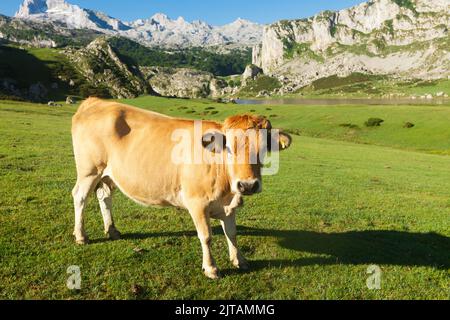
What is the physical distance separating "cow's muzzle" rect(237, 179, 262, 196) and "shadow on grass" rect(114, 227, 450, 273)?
2.46 meters

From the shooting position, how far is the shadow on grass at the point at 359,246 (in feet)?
31.3

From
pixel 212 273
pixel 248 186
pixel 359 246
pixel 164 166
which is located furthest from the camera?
pixel 359 246

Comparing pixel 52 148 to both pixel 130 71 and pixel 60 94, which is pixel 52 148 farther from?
pixel 130 71

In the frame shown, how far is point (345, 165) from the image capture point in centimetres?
3034

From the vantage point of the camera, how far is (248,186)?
277 inches

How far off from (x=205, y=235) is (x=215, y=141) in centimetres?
202

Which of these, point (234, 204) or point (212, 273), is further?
point (212, 273)

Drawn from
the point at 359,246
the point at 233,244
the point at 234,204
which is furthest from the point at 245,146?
the point at 359,246

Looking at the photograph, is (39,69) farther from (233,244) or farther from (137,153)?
(233,244)

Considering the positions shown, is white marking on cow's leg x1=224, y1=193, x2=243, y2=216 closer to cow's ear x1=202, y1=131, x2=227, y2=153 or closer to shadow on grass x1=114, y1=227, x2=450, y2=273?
cow's ear x1=202, y1=131, x2=227, y2=153

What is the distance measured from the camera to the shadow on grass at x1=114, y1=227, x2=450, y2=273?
9.54m

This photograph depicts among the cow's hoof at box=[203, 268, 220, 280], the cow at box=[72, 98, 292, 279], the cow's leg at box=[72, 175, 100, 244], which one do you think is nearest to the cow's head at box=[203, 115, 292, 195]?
the cow at box=[72, 98, 292, 279]
